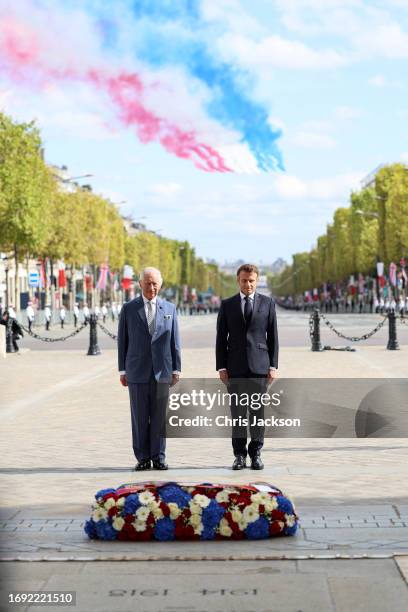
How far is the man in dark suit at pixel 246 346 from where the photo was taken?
36.1ft

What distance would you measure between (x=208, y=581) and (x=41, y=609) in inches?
42.0

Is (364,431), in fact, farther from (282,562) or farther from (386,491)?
(282,562)

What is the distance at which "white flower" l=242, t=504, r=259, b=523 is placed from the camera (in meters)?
8.20

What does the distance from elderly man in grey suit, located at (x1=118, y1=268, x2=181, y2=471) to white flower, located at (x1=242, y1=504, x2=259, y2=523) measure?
2.89m

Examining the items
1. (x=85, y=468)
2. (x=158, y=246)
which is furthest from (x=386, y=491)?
(x=158, y=246)

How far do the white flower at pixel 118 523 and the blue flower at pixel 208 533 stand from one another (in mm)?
515

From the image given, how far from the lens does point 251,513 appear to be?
8227 millimetres

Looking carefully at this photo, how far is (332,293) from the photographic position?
170500mm

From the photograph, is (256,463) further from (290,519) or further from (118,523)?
(118,523)

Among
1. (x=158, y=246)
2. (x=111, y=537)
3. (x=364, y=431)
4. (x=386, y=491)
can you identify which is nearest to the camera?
(x=111, y=537)

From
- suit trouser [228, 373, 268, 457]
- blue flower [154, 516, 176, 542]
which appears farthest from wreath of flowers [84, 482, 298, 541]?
suit trouser [228, 373, 268, 457]

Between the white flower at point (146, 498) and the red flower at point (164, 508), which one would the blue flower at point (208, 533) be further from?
the white flower at point (146, 498)

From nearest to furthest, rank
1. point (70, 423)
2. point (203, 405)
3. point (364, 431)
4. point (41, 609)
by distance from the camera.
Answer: point (41, 609), point (203, 405), point (364, 431), point (70, 423)

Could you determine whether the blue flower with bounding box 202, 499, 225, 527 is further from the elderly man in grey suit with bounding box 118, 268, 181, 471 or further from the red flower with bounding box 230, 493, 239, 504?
the elderly man in grey suit with bounding box 118, 268, 181, 471
